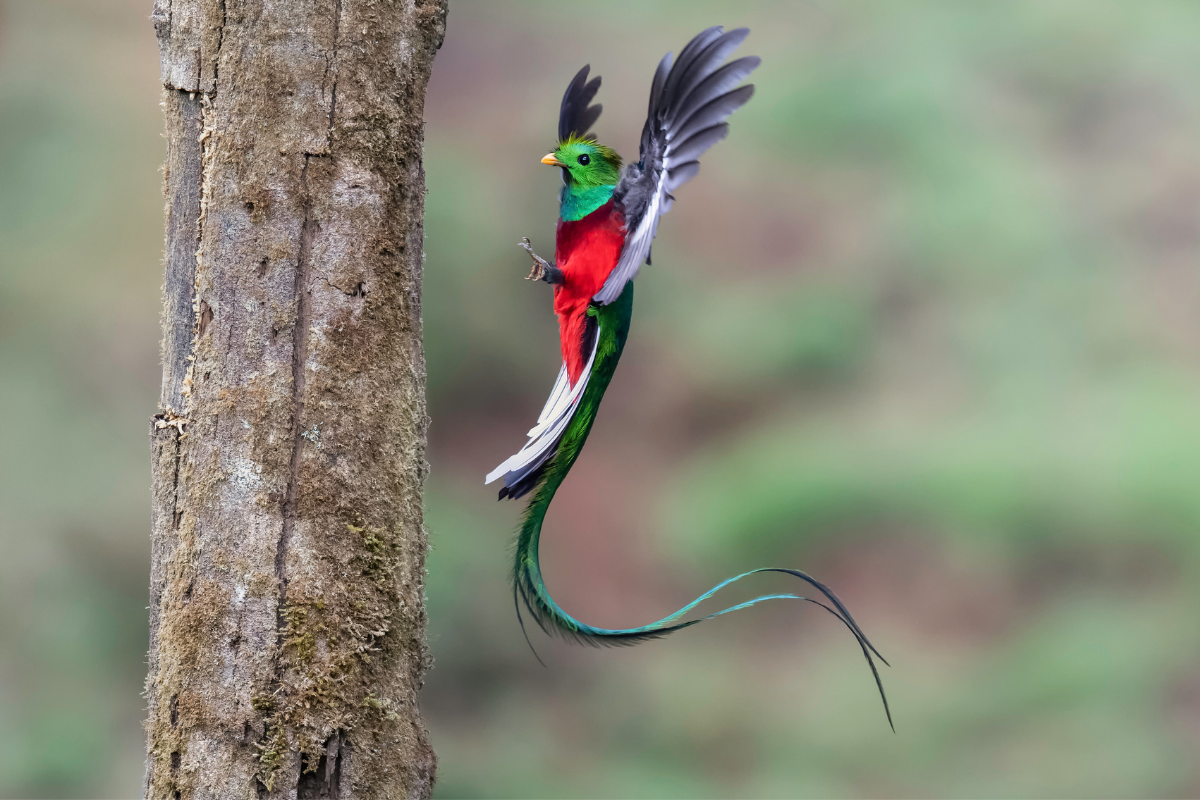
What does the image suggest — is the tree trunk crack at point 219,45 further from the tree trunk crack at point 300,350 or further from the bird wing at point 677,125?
the bird wing at point 677,125

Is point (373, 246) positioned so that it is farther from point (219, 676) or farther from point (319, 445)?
point (219, 676)

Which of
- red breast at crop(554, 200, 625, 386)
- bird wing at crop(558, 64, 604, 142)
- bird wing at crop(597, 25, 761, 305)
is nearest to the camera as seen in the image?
bird wing at crop(597, 25, 761, 305)

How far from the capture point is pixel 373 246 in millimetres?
1539

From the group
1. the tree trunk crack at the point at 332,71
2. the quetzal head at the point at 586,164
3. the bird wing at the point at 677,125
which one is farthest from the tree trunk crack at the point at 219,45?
the bird wing at the point at 677,125

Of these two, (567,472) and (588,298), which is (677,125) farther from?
(567,472)

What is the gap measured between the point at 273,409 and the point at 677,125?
801 mm

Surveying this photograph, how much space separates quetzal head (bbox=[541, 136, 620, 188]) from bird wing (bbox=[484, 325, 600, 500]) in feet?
0.91

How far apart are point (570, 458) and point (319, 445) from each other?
44cm

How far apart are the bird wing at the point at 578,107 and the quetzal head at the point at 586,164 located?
0.11m

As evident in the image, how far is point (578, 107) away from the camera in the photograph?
1810 millimetres

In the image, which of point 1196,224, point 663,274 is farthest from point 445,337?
point 1196,224

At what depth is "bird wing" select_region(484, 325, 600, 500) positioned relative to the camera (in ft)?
5.27

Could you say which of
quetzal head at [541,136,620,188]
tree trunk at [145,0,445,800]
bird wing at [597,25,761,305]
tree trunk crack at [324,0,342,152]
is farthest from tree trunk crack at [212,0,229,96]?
bird wing at [597,25,761,305]

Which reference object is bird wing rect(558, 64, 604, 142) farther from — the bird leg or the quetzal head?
the bird leg
